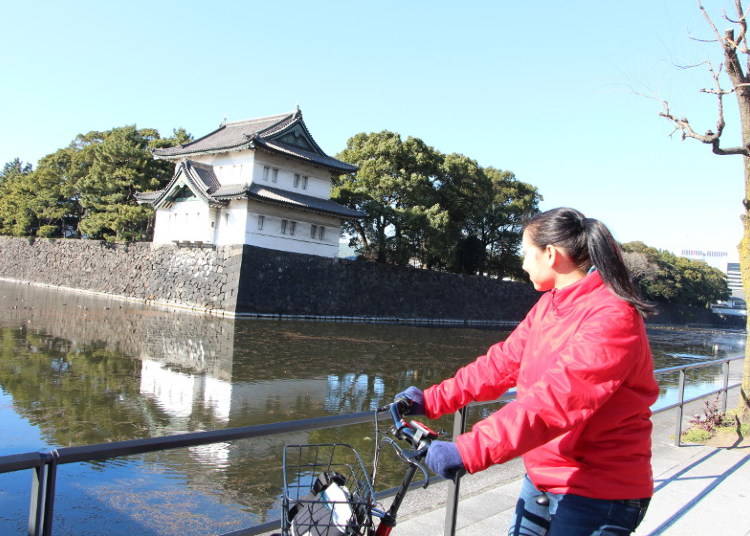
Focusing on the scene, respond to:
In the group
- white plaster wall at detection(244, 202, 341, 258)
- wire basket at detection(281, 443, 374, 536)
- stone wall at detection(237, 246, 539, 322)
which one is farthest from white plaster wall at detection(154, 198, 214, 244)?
wire basket at detection(281, 443, 374, 536)

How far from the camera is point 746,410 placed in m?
5.05

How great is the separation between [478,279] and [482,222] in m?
2.97

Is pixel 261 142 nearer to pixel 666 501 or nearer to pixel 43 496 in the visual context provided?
pixel 666 501

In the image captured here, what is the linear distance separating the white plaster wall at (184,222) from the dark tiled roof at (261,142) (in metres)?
2.36

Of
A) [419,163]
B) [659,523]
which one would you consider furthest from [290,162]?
[659,523]

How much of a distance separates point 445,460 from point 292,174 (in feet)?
75.4

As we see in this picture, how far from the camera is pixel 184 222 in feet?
77.6

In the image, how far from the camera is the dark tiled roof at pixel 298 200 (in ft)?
70.2

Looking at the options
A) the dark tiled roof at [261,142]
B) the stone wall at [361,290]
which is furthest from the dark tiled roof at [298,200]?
the stone wall at [361,290]

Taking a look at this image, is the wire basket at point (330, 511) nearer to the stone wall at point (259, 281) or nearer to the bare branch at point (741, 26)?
the bare branch at point (741, 26)

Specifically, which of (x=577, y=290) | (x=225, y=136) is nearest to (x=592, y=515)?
(x=577, y=290)

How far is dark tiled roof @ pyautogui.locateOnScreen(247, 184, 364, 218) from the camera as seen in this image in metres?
21.4

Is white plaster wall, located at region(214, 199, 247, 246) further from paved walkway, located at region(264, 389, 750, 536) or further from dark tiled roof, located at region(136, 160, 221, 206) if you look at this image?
paved walkway, located at region(264, 389, 750, 536)

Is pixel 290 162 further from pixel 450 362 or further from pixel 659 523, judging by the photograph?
pixel 659 523
